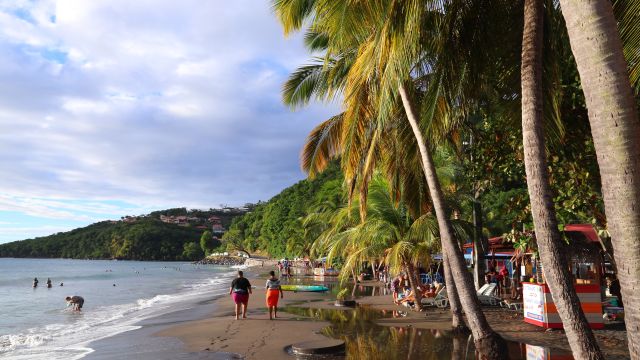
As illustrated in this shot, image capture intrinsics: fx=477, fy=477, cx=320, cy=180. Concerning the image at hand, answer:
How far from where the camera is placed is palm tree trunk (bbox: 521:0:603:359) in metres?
4.40

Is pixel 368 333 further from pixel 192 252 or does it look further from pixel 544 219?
pixel 192 252

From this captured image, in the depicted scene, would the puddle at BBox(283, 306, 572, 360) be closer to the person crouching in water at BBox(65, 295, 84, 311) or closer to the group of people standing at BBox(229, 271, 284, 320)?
the group of people standing at BBox(229, 271, 284, 320)

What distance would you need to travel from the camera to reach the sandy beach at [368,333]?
837cm

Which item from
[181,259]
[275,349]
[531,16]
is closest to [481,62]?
[531,16]

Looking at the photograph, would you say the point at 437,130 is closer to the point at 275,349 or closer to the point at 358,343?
the point at 358,343

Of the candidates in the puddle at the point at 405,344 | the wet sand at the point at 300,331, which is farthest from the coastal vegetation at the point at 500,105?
the wet sand at the point at 300,331

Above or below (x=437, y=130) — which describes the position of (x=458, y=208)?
below

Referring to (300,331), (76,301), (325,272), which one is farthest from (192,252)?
(300,331)

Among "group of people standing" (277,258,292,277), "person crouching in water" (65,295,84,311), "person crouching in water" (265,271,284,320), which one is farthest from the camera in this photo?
"group of people standing" (277,258,292,277)

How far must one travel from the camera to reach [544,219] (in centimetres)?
457

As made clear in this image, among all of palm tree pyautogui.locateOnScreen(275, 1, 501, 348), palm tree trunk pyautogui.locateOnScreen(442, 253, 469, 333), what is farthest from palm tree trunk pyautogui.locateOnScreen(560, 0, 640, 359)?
palm tree trunk pyautogui.locateOnScreen(442, 253, 469, 333)

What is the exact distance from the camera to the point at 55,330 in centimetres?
1559

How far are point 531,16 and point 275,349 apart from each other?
272 inches

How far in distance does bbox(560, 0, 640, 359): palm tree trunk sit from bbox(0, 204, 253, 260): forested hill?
14157 cm
